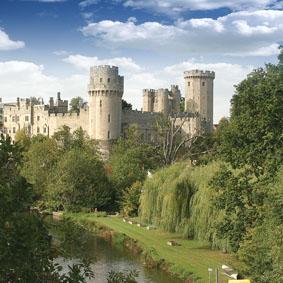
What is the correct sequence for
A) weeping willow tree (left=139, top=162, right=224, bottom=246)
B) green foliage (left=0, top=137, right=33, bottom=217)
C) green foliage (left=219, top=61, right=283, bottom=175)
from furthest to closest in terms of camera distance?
1. weeping willow tree (left=139, top=162, right=224, bottom=246)
2. green foliage (left=219, top=61, right=283, bottom=175)
3. green foliage (left=0, top=137, right=33, bottom=217)

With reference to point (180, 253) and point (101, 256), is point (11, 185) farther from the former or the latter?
point (101, 256)

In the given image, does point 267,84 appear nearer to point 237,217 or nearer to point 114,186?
point 237,217

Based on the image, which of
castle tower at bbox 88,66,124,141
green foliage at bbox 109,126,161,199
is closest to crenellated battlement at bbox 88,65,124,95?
castle tower at bbox 88,66,124,141

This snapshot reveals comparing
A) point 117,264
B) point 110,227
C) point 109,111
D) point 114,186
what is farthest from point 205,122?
point 117,264

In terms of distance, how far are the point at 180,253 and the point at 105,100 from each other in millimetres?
35305

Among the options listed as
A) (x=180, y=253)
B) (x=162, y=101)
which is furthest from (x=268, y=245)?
(x=162, y=101)

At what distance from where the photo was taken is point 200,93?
67062 mm

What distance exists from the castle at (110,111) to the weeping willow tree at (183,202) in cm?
2582

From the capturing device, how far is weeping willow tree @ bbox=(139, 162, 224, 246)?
2336cm

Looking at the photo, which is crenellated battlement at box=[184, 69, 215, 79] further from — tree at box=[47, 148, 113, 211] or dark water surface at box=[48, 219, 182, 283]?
dark water surface at box=[48, 219, 182, 283]

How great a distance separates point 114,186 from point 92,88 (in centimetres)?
1842

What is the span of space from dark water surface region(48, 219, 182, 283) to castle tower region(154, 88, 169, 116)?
3568 cm

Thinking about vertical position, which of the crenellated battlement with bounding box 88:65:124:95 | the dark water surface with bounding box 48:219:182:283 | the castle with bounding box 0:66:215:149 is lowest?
the dark water surface with bounding box 48:219:182:283

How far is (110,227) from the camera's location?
31.1 m
